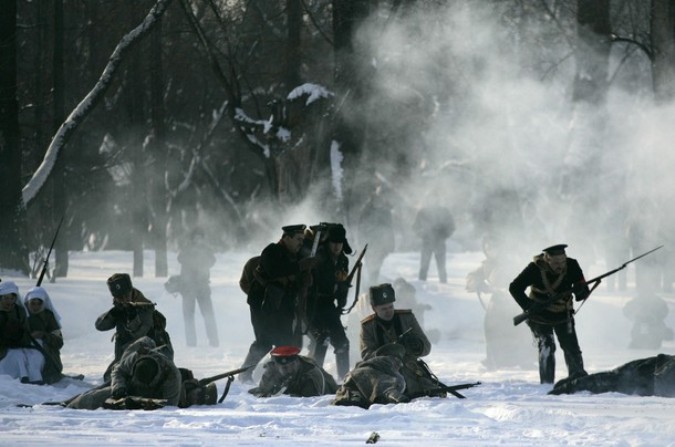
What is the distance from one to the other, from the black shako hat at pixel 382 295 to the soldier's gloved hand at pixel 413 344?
41 centimetres

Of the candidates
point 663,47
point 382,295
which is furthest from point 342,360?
point 663,47

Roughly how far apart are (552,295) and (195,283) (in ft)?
25.7

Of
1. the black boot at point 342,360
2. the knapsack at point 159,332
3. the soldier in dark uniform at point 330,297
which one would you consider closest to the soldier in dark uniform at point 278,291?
the soldier in dark uniform at point 330,297

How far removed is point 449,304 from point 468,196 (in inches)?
701

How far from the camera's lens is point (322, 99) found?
2258cm

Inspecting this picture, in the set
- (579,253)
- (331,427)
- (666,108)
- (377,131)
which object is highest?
(377,131)

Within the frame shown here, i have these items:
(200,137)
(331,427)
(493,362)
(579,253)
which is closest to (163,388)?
(331,427)

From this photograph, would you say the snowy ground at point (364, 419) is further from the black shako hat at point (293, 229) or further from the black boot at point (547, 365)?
the black shako hat at point (293, 229)

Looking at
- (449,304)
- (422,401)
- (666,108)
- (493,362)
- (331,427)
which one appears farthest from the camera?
(449,304)

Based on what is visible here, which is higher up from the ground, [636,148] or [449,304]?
[636,148]

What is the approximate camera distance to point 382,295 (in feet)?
43.2

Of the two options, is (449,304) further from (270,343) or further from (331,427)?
(331,427)

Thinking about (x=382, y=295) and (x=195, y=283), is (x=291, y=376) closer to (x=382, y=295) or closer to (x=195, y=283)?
(x=382, y=295)

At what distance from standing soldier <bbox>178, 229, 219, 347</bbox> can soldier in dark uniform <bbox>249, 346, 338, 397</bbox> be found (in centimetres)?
808
